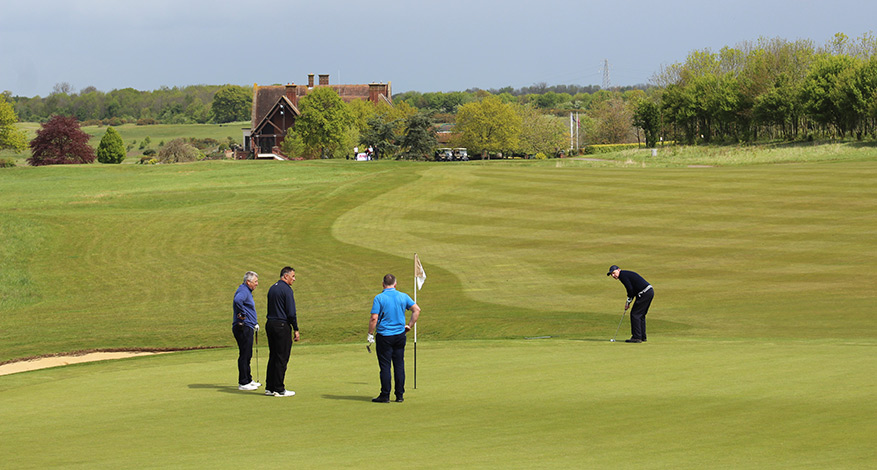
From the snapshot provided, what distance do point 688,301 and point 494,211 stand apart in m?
19.8

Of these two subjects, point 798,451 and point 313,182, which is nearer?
point 798,451

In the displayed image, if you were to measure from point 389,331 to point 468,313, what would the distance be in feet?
45.4

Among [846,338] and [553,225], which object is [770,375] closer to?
[846,338]

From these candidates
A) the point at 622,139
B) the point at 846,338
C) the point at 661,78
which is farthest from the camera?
the point at 622,139

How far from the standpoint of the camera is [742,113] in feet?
309

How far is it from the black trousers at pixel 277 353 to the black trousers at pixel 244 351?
0.97 meters

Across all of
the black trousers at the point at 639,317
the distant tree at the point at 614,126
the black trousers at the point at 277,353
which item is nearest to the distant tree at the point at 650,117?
the distant tree at the point at 614,126

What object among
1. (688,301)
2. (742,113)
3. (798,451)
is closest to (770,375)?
(798,451)

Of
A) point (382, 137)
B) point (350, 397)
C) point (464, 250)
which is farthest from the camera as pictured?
point (382, 137)

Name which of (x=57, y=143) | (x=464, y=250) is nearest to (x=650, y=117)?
(x=464, y=250)

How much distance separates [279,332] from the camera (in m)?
15.1

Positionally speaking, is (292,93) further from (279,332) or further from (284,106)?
(279,332)

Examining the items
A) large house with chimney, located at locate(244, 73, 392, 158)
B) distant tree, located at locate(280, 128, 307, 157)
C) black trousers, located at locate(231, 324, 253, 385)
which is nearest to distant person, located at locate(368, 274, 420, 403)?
black trousers, located at locate(231, 324, 253, 385)

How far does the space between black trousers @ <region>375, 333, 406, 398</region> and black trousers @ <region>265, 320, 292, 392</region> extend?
1.82 metres
